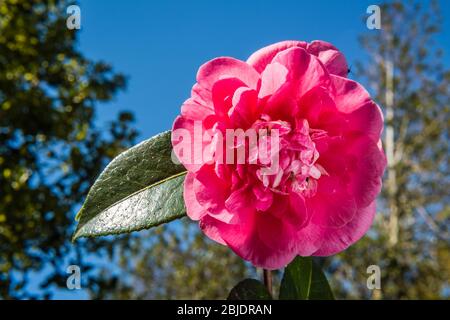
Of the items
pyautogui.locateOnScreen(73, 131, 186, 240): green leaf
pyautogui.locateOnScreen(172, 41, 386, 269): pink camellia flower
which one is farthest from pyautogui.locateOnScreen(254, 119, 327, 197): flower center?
pyautogui.locateOnScreen(73, 131, 186, 240): green leaf

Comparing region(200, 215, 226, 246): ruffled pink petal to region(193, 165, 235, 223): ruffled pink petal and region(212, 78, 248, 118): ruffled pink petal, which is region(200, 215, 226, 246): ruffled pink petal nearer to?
region(193, 165, 235, 223): ruffled pink petal

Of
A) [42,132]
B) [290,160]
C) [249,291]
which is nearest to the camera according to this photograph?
[290,160]

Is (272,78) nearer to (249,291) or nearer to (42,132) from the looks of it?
(249,291)

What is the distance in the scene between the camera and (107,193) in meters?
0.64

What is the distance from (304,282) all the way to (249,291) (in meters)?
0.10

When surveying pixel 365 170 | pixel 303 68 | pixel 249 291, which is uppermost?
pixel 303 68

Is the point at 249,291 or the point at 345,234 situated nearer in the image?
the point at 345,234

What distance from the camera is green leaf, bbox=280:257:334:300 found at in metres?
0.77

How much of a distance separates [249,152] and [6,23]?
9.40 ft

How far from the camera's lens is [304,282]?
31.2 inches

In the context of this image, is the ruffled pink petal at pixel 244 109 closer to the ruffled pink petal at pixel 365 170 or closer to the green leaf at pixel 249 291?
the ruffled pink petal at pixel 365 170

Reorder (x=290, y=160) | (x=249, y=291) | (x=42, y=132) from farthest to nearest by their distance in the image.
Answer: (x=42, y=132)
(x=249, y=291)
(x=290, y=160)

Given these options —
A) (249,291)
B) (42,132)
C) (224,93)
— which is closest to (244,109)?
(224,93)
